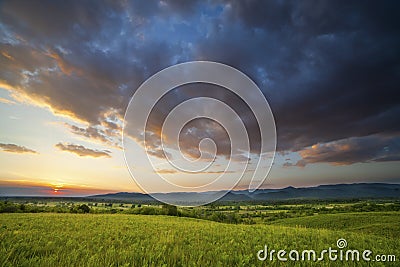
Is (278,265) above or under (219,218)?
above

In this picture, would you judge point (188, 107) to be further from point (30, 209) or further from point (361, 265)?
point (30, 209)

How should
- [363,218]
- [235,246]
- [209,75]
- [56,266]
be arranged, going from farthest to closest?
[363,218]
[209,75]
[235,246]
[56,266]

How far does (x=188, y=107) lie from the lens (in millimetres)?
23453

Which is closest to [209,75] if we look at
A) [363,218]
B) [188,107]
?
[188,107]

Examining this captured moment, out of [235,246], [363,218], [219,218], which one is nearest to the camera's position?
[235,246]

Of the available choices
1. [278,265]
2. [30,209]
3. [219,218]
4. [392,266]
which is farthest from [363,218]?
[30,209]

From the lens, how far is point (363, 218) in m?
47.5

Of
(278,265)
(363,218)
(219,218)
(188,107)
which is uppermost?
(188,107)

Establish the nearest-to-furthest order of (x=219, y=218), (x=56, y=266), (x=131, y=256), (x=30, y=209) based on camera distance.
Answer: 1. (x=56, y=266)
2. (x=131, y=256)
3. (x=30, y=209)
4. (x=219, y=218)

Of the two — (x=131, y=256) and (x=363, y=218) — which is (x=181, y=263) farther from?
(x=363, y=218)

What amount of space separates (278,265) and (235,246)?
8.51 feet

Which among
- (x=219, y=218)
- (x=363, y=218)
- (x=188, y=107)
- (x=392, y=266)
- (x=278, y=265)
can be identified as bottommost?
(x=219, y=218)

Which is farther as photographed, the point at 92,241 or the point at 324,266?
the point at 92,241

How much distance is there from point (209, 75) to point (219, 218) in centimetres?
7141
